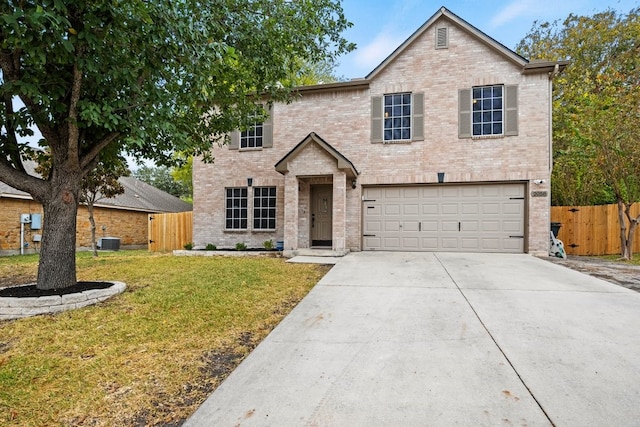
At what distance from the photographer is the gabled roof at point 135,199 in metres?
13.6

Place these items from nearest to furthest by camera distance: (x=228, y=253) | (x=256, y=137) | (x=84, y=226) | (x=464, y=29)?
(x=464, y=29)
(x=228, y=253)
(x=256, y=137)
(x=84, y=226)

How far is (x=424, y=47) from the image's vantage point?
35.1 ft

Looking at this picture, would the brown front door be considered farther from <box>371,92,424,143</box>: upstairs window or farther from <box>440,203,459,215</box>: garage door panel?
<box>440,203,459,215</box>: garage door panel

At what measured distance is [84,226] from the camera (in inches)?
650

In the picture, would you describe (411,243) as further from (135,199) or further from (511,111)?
(135,199)

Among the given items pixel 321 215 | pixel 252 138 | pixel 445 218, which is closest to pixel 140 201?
pixel 252 138

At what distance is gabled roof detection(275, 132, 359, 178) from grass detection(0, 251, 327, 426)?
4.53m

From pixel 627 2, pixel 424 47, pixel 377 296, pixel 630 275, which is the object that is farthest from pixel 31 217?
pixel 627 2

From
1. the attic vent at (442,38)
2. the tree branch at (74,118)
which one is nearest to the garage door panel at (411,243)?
the attic vent at (442,38)

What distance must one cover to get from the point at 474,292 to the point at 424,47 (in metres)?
8.67

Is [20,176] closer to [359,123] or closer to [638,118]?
[359,123]

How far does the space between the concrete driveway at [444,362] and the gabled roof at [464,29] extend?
7.52 meters

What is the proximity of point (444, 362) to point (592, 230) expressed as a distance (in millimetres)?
12379

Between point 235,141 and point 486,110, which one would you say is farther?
point 235,141
